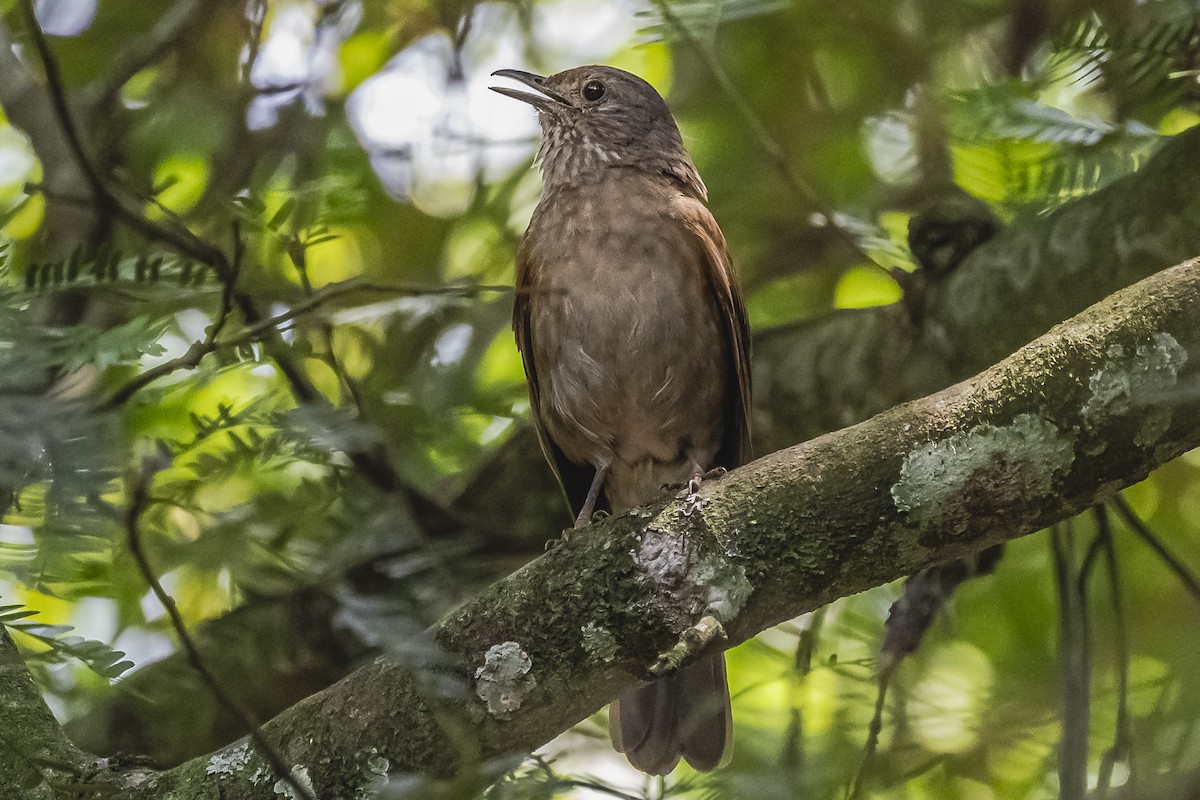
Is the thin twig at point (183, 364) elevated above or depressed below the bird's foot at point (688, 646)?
above

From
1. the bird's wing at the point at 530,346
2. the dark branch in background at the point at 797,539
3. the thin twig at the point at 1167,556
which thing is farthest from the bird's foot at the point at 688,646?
the bird's wing at the point at 530,346

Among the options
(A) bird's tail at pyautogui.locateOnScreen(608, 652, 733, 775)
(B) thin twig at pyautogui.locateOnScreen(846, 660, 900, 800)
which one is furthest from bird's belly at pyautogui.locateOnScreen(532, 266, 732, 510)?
(B) thin twig at pyautogui.locateOnScreen(846, 660, 900, 800)

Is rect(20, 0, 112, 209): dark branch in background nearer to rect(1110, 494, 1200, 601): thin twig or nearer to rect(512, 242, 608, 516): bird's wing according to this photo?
rect(512, 242, 608, 516): bird's wing

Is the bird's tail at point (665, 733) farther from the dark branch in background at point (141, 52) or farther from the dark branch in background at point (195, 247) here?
the dark branch in background at point (141, 52)

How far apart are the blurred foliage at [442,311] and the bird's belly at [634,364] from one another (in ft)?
1.05

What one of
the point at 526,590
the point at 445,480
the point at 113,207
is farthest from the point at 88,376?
the point at 526,590

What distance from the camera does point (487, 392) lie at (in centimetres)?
457

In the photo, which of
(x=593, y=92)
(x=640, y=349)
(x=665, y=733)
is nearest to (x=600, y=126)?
(x=593, y=92)

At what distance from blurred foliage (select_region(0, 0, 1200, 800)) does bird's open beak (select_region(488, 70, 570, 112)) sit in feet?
1.49

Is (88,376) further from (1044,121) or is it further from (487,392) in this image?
(1044,121)

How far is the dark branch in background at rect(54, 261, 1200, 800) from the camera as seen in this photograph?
100.0 inches

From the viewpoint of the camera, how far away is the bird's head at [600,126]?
4453mm

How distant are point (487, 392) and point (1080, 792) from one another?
241 cm

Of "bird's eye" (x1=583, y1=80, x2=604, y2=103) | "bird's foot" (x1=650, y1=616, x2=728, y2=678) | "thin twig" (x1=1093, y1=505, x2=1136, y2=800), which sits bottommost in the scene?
"thin twig" (x1=1093, y1=505, x2=1136, y2=800)
